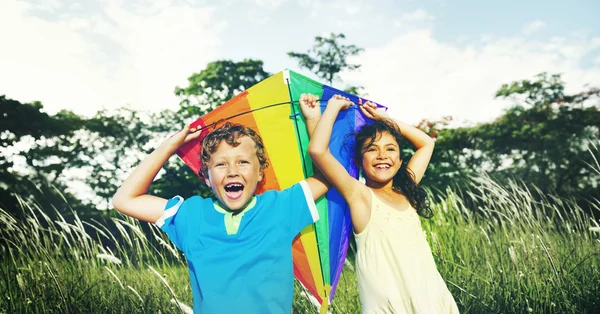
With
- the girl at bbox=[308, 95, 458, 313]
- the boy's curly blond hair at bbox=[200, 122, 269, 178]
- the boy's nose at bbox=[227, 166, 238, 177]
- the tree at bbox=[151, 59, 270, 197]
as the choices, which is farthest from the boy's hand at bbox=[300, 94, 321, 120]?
the tree at bbox=[151, 59, 270, 197]

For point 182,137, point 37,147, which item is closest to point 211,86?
point 37,147

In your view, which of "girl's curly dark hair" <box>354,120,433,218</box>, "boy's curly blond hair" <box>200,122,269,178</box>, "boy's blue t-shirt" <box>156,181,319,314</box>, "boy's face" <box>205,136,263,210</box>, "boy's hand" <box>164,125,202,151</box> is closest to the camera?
"boy's blue t-shirt" <box>156,181,319,314</box>

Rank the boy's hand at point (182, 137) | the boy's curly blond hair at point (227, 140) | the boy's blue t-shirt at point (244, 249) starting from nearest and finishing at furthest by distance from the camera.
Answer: the boy's blue t-shirt at point (244, 249), the boy's curly blond hair at point (227, 140), the boy's hand at point (182, 137)

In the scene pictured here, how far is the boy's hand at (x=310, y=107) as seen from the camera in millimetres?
2289

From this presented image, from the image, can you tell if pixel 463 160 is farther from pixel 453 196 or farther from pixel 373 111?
pixel 373 111

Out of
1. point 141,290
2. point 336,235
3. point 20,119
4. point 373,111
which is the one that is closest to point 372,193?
point 336,235

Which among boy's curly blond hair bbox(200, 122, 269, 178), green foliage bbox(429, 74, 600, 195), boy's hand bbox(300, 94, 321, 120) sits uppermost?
boy's hand bbox(300, 94, 321, 120)

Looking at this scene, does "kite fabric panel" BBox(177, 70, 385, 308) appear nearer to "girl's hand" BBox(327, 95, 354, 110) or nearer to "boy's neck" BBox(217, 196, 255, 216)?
"girl's hand" BBox(327, 95, 354, 110)

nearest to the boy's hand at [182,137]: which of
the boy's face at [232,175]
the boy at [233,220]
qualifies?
the boy at [233,220]

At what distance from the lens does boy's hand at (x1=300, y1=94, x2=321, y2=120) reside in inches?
90.1

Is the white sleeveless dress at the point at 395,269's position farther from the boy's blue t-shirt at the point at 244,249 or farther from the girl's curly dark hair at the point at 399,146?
the boy's blue t-shirt at the point at 244,249

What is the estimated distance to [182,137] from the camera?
224 cm

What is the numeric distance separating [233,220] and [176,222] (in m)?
0.29

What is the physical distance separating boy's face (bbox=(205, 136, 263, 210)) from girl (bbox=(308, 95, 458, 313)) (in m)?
0.33
